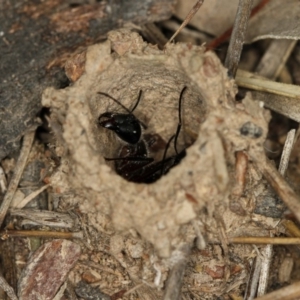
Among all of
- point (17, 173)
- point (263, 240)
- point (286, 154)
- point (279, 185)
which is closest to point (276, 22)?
point (286, 154)

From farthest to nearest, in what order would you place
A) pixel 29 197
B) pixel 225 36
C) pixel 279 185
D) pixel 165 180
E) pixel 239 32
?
pixel 225 36, pixel 29 197, pixel 239 32, pixel 279 185, pixel 165 180

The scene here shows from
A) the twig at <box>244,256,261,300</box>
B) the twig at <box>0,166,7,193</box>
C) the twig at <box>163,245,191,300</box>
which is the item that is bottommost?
the twig at <box>244,256,261,300</box>

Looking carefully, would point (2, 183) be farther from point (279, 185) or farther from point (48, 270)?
point (279, 185)

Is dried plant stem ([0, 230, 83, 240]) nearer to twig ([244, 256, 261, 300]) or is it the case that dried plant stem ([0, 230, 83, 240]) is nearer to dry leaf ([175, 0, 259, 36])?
twig ([244, 256, 261, 300])

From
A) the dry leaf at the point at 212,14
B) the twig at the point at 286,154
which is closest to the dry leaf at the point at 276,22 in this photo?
the dry leaf at the point at 212,14

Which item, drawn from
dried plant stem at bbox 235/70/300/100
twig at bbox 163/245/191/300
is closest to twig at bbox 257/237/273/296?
twig at bbox 163/245/191/300
